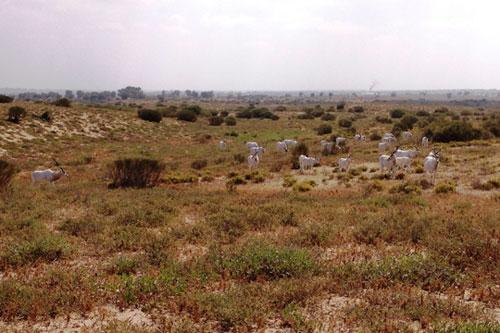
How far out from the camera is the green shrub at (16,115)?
36866 mm

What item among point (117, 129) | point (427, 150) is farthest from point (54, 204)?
point (117, 129)

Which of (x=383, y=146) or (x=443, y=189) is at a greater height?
(x=443, y=189)

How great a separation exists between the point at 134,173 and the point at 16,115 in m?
24.3

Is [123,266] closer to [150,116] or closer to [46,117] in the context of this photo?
[46,117]

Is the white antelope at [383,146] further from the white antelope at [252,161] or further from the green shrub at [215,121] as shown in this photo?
the green shrub at [215,121]

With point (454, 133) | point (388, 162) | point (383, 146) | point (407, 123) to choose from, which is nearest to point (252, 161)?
point (388, 162)

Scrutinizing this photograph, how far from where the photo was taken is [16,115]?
124 feet

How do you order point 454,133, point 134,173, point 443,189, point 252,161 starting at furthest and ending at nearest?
point 454,133
point 252,161
point 134,173
point 443,189

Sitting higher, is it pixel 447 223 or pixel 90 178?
pixel 447 223

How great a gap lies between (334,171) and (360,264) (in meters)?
14.6

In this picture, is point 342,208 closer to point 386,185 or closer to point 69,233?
point 386,185

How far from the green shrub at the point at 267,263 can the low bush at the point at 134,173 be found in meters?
10.8

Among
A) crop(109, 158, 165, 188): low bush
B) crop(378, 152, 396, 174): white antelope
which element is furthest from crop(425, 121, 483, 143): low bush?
crop(109, 158, 165, 188): low bush

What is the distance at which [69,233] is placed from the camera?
35.2 ft
